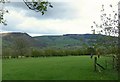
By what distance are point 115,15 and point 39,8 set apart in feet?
74.0

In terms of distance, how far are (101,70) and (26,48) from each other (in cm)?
11556

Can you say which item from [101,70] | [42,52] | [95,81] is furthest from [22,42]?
[95,81]

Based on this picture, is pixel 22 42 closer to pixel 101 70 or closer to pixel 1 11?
pixel 101 70

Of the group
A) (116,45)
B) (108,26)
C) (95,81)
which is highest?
(108,26)

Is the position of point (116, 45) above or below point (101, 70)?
above

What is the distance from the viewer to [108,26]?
34.8m

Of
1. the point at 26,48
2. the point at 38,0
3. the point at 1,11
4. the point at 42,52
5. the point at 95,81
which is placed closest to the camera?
the point at 38,0

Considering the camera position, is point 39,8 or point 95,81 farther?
point 95,81

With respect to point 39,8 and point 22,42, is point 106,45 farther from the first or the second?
point 22,42

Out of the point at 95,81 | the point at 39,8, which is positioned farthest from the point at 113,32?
the point at 39,8

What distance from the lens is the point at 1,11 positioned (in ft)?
62.0

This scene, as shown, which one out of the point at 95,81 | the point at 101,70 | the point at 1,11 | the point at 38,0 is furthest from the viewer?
the point at 101,70

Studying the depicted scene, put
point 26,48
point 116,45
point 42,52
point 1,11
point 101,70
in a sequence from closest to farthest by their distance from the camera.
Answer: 1. point 1,11
2. point 116,45
3. point 101,70
4. point 42,52
5. point 26,48

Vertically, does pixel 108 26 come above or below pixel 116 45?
above
